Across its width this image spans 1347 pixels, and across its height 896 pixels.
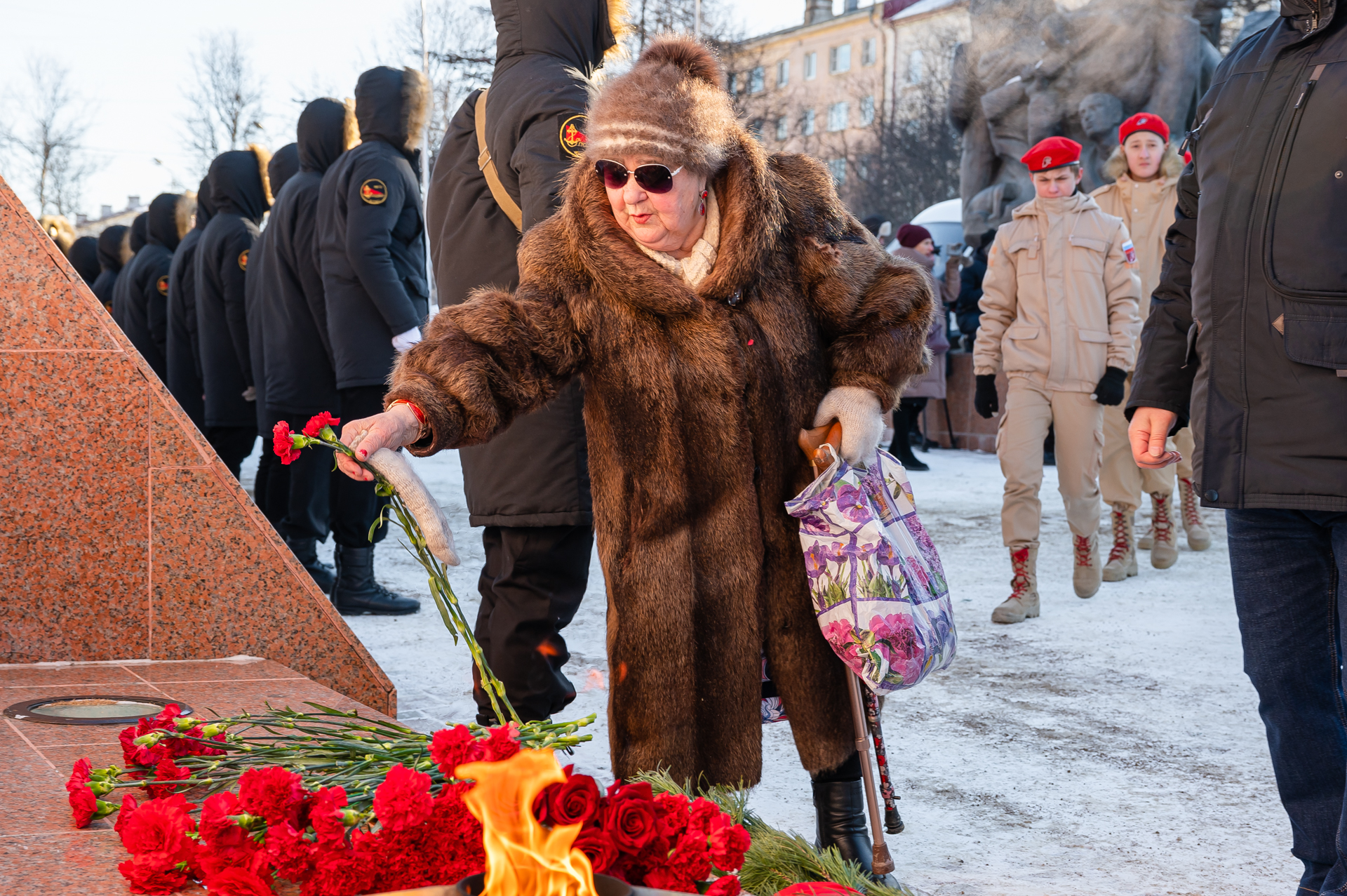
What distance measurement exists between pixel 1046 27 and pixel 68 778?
2334 cm

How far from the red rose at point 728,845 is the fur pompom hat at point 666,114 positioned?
1397mm

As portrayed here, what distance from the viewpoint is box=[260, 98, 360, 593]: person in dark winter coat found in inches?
248

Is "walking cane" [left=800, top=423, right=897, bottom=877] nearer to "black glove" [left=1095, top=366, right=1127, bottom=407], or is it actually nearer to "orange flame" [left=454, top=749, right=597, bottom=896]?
"orange flame" [left=454, top=749, right=597, bottom=896]

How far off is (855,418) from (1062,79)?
21.7 m

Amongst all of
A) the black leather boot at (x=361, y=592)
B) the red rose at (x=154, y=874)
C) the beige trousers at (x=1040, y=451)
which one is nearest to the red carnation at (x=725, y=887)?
the red rose at (x=154, y=874)

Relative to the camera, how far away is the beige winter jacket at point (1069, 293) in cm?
628

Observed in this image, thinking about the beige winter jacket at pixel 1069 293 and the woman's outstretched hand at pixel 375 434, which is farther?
the beige winter jacket at pixel 1069 293

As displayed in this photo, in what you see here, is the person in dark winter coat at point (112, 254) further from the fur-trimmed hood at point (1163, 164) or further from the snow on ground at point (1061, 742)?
the fur-trimmed hood at point (1163, 164)

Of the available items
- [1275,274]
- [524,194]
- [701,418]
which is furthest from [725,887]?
[524,194]

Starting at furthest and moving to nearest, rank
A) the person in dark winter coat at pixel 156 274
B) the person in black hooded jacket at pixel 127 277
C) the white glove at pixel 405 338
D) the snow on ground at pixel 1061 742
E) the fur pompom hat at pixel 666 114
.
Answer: the person in black hooded jacket at pixel 127 277 → the person in dark winter coat at pixel 156 274 → the white glove at pixel 405 338 → the snow on ground at pixel 1061 742 → the fur pompom hat at pixel 666 114

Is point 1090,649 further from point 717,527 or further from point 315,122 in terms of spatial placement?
point 315,122

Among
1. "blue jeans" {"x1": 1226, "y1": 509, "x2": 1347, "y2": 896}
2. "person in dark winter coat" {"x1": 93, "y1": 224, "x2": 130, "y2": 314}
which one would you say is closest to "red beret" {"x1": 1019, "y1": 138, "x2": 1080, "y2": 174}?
"blue jeans" {"x1": 1226, "y1": 509, "x2": 1347, "y2": 896}

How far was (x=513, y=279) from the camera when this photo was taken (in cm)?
370

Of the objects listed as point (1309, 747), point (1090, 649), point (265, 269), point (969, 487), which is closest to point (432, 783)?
point (1309, 747)
